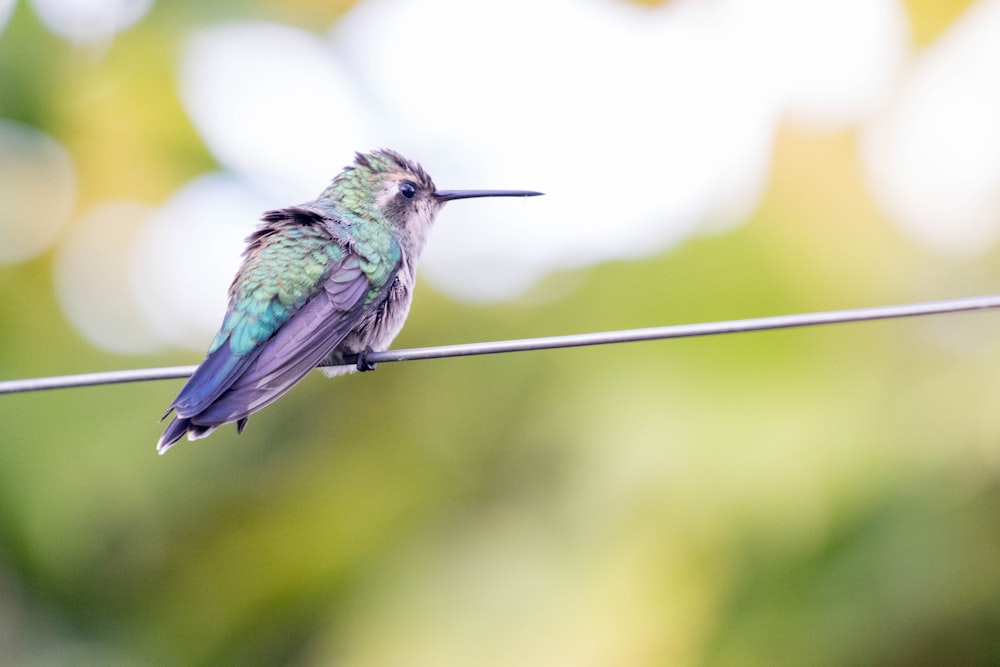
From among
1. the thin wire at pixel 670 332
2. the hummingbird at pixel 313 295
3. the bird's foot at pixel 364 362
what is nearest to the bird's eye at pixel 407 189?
the hummingbird at pixel 313 295

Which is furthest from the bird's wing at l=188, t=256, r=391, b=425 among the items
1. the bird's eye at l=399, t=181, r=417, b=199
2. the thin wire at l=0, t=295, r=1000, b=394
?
the bird's eye at l=399, t=181, r=417, b=199

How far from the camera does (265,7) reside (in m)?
→ 6.76

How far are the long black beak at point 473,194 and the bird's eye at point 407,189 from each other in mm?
135

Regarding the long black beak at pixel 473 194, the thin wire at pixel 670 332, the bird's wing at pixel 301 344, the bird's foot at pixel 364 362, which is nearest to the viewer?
the thin wire at pixel 670 332

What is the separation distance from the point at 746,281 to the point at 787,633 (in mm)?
2084

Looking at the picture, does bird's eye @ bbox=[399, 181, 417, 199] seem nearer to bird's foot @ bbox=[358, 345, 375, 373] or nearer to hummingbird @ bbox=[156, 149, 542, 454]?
hummingbird @ bbox=[156, 149, 542, 454]

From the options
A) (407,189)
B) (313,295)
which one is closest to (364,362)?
(313,295)

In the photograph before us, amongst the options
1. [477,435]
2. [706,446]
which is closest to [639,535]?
[706,446]

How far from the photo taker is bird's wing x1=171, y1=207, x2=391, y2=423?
2.69m

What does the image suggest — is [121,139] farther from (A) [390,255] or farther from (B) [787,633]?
(B) [787,633]

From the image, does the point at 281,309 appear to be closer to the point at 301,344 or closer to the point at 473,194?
the point at 301,344

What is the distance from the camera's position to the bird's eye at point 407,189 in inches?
154

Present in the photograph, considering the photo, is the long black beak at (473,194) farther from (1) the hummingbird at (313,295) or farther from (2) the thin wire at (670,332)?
(2) the thin wire at (670,332)

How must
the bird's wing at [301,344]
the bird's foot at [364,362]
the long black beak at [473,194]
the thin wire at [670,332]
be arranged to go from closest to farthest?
the thin wire at [670,332]
the bird's wing at [301,344]
the bird's foot at [364,362]
the long black beak at [473,194]
